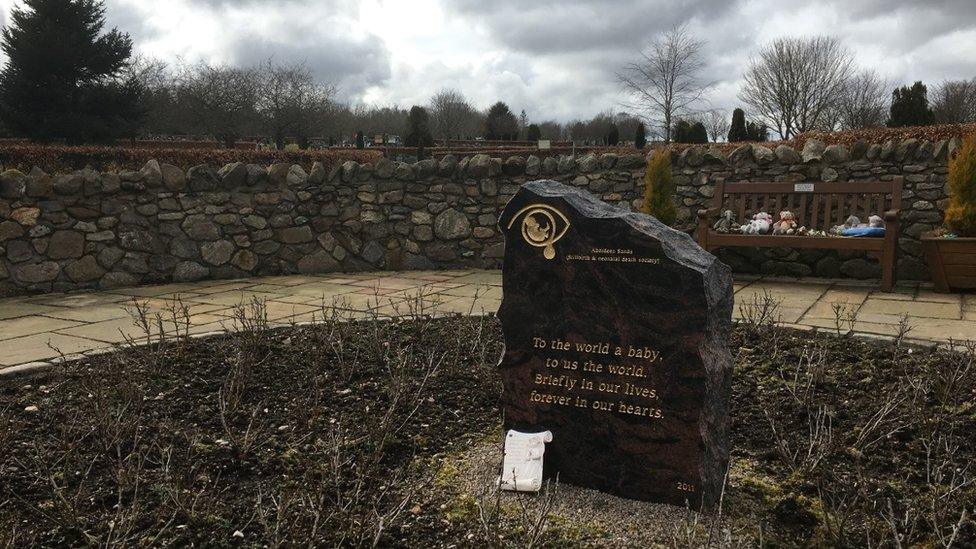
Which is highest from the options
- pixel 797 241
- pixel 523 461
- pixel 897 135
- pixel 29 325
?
pixel 897 135

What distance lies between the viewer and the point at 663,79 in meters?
34.8

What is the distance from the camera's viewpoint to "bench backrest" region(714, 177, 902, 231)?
6492mm

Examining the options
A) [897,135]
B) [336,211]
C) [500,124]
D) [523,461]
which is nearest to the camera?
[523,461]

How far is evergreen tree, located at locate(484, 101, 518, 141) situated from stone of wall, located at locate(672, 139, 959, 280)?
3553cm

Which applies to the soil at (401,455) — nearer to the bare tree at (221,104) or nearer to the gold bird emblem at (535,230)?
the gold bird emblem at (535,230)

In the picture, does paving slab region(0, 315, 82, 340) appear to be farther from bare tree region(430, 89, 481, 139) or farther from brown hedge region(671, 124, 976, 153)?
bare tree region(430, 89, 481, 139)

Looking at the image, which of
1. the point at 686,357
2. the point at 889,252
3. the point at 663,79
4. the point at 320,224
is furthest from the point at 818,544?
the point at 663,79

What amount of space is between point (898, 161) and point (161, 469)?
6818 millimetres

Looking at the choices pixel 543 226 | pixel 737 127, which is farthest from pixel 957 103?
pixel 543 226

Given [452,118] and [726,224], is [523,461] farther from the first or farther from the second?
[452,118]

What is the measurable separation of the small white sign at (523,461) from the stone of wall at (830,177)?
5.29 meters

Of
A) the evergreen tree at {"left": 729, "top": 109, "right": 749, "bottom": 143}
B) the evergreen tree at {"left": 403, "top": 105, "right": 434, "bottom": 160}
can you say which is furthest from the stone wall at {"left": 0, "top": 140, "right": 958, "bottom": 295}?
the evergreen tree at {"left": 403, "top": 105, "right": 434, "bottom": 160}

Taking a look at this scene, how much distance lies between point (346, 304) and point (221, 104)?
26.4 m

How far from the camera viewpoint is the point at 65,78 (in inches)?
944
